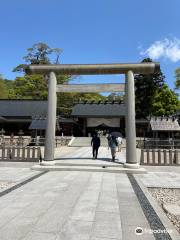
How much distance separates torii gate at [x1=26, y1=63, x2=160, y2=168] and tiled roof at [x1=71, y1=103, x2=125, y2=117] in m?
30.8

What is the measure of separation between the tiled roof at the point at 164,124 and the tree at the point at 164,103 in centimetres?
1507

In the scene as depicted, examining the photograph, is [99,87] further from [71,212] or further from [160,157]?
[71,212]

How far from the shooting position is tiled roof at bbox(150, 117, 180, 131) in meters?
29.2

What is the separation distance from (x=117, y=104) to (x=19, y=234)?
44776mm

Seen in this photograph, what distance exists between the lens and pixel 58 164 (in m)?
12.1

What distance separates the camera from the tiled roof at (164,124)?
29234 mm

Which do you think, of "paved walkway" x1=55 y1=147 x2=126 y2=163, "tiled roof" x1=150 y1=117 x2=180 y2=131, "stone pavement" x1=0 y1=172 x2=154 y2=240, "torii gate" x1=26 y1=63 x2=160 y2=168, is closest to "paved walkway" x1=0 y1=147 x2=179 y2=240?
"stone pavement" x1=0 y1=172 x2=154 y2=240

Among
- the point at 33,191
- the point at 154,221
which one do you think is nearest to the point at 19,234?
the point at 154,221

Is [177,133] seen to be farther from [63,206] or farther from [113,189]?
[63,206]

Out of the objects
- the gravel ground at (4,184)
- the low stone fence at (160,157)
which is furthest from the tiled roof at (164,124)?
the gravel ground at (4,184)

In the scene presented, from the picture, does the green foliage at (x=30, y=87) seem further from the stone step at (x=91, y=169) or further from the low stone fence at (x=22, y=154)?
the stone step at (x=91, y=169)

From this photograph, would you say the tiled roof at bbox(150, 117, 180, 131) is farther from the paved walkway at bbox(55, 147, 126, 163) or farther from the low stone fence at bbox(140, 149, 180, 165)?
the low stone fence at bbox(140, 149, 180, 165)

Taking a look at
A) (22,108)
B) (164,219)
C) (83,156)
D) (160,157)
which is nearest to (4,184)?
(164,219)

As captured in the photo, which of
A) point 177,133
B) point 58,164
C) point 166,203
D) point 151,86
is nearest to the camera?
point 166,203
